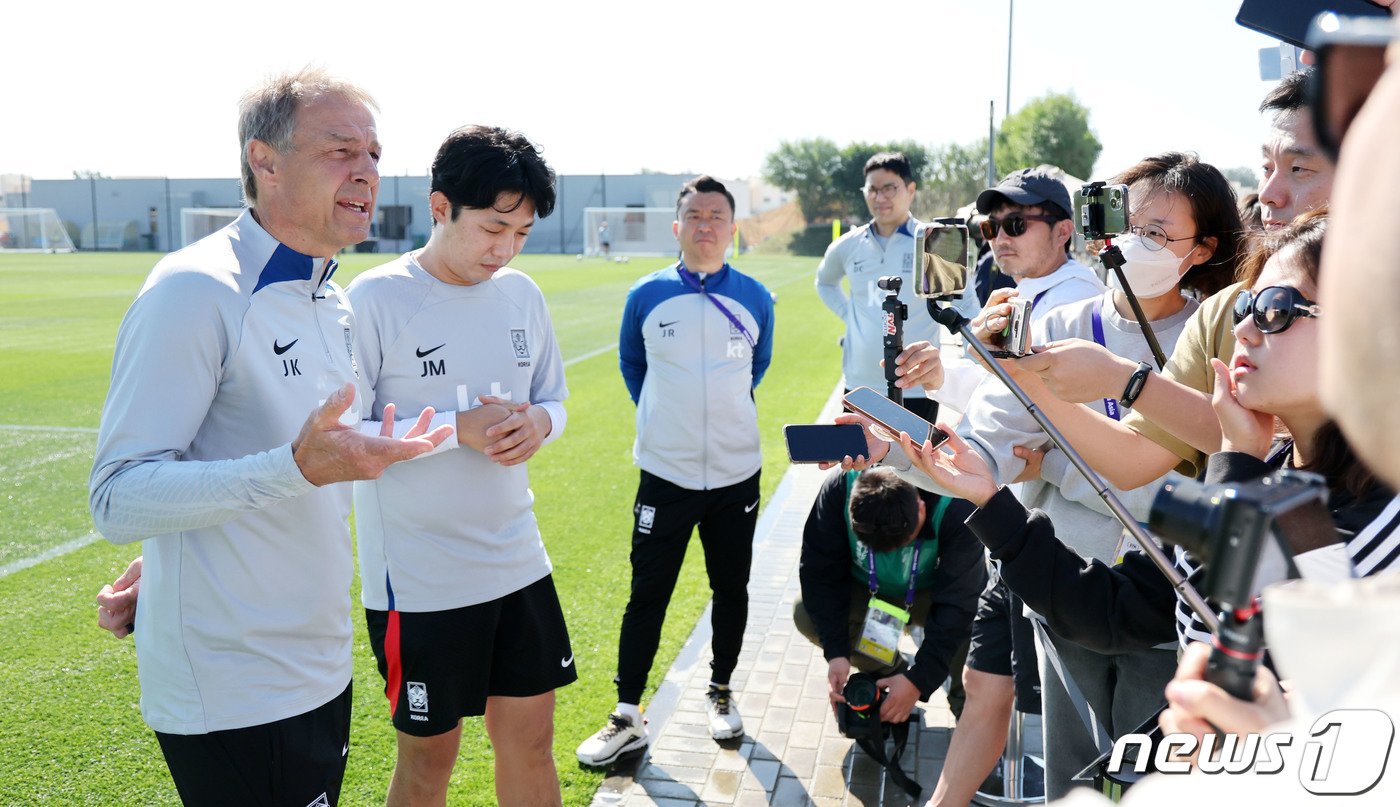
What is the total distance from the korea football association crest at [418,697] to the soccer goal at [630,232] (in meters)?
54.9

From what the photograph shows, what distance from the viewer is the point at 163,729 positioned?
232cm

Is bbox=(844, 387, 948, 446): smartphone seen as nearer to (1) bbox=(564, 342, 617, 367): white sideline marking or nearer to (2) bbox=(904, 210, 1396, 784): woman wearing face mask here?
(2) bbox=(904, 210, 1396, 784): woman wearing face mask

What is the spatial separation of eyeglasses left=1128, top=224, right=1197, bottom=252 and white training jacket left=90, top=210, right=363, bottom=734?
256cm

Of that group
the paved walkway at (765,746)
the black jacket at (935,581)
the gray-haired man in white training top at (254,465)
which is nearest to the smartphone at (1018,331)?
the gray-haired man in white training top at (254,465)

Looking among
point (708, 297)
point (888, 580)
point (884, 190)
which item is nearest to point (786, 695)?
point (888, 580)

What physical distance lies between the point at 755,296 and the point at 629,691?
206 centimetres

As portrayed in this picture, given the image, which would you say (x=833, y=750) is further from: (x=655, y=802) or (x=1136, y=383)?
(x=1136, y=383)

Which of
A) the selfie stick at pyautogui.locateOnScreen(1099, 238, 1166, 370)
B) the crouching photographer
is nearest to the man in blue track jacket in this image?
the crouching photographer

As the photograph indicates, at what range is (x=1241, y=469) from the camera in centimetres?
184

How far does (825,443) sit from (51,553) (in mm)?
6132

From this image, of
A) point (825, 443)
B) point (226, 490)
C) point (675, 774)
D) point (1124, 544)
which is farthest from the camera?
point (675, 774)

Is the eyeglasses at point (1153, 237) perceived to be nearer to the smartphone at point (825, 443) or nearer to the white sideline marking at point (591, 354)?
the smartphone at point (825, 443)

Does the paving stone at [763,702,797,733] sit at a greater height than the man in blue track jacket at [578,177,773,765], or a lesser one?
lesser

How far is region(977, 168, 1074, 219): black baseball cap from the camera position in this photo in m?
3.65
